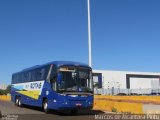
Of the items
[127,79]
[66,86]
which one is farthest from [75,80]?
[127,79]

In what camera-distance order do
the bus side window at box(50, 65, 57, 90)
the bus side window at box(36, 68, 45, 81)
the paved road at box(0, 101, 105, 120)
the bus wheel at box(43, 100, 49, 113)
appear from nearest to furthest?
the paved road at box(0, 101, 105, 120), the bus side window at box(50, 65, 57, 90), the bus wheel at box(43, 100, 49, 113), the bus side window at box(36, 68, 45, 81)

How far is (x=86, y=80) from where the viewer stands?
72.5 feet

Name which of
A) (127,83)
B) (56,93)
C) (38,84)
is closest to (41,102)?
(38,84)

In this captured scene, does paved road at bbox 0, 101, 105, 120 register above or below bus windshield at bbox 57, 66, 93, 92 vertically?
below

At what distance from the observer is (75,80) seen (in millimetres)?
21609

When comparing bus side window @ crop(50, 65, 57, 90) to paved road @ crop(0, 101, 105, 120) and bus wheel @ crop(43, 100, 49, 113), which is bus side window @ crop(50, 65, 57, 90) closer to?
paved road @ crop(0, 101, 105, 120)

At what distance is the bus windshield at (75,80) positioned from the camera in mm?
21328

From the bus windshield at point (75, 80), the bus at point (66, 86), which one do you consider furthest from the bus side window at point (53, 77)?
the bus windshield at point (75, 80)

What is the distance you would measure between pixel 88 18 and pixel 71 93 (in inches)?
491

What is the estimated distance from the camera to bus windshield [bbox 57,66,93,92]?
2133cm

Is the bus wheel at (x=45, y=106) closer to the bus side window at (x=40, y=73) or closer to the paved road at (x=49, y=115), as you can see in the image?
the paved road at (x=49, y=115)

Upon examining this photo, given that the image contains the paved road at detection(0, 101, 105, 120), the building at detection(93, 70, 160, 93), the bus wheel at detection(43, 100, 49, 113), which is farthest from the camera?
the building at detection(93, 70, 160, 93)

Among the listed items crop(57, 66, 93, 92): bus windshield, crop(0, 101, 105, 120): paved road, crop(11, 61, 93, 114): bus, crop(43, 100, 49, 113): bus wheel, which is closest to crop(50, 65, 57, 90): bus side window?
crop(11, 61, 93, 114): bus

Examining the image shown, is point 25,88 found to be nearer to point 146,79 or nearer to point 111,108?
point 111,108
